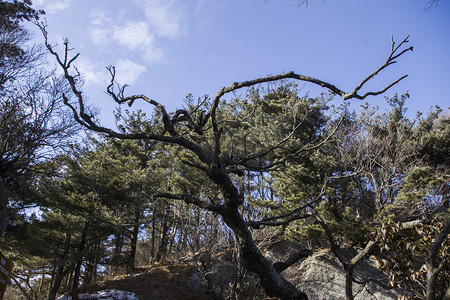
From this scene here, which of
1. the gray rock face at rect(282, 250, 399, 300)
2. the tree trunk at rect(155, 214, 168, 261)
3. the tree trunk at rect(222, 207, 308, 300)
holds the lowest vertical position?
the tree trunk at rect(222, 207, 308, 300)

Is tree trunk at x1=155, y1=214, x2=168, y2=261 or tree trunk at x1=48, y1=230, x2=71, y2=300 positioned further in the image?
tree trunk at x1=155, y1=214, x2=168, y2=261

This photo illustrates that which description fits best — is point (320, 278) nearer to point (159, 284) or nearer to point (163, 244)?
point (159, 284)

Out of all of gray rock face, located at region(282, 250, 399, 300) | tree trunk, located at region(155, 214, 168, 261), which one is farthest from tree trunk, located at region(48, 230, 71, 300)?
gray rock face, located at region(282, 250, 399, 300)

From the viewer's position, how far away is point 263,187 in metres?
11.9

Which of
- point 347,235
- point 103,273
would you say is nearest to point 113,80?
point 347,235

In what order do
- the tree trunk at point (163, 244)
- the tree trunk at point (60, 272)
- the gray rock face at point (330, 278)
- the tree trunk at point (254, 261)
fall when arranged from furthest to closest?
the tree trunk at point (163, 244) → the gray rock face at point (330, 278) → the tree trunk at point (60, 272) → the tree trunk at point (254, 261)

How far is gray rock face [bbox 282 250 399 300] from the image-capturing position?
33.5 ft

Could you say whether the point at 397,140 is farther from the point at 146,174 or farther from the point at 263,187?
the point at 146,174

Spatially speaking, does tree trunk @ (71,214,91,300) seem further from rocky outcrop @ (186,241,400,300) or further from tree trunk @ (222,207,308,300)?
tree trunk @ (222,207,308,300)

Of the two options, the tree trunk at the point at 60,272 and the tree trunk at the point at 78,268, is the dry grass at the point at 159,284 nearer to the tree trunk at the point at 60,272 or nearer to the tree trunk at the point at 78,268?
the tree trunk at the point at 78,268

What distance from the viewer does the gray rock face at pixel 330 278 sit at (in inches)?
402

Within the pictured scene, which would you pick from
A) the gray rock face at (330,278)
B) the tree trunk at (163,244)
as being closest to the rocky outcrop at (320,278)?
the gray rock face at (330,278)

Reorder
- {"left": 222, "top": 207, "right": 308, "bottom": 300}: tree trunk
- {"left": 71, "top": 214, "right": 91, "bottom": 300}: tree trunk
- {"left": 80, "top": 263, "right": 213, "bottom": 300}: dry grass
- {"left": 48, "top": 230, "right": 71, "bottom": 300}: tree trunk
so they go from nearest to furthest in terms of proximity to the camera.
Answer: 1. {"left": 222, "top": 207, "right": 308, "bottom": 300}: tree trunk
2. {"left": 48, "top": 230, "right": 71, "bottom": 300}: tree trunk
3. {"left": 71, "top": 214, "right": 91, "bottom": 300}: tree trunk
4. {"left": 80, "top": 263, "right": 213, "bottom": 300}: dry grass

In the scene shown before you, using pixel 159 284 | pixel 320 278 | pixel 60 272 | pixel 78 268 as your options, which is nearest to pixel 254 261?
pixel 320 278
